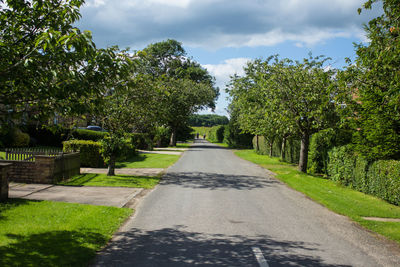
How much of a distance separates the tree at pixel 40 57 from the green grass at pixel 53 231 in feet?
7.69

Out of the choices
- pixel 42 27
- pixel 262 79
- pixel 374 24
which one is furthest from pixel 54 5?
pixel 262 79

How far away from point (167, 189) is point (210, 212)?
411cm

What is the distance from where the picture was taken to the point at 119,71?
620cm

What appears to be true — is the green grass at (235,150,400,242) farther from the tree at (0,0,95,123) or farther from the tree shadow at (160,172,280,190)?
the tree at (0,0,95,123)

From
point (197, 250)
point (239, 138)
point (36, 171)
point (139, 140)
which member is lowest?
point (197, 250)

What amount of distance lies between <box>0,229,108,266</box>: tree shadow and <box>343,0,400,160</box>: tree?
7.84 m

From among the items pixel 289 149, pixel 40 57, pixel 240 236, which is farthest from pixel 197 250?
pixel 289 149

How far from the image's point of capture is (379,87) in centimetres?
1204

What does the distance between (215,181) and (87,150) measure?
7.69 meters

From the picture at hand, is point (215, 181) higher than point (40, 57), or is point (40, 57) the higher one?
point (40, 57)

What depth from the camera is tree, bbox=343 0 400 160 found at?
8516mm

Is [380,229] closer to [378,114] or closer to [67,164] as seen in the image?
[378,114]

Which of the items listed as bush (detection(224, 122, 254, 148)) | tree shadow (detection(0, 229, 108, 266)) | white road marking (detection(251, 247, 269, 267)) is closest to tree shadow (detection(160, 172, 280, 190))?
white road marking (detection(251, 247, 269, 267))

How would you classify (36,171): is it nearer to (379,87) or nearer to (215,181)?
(215,181)
